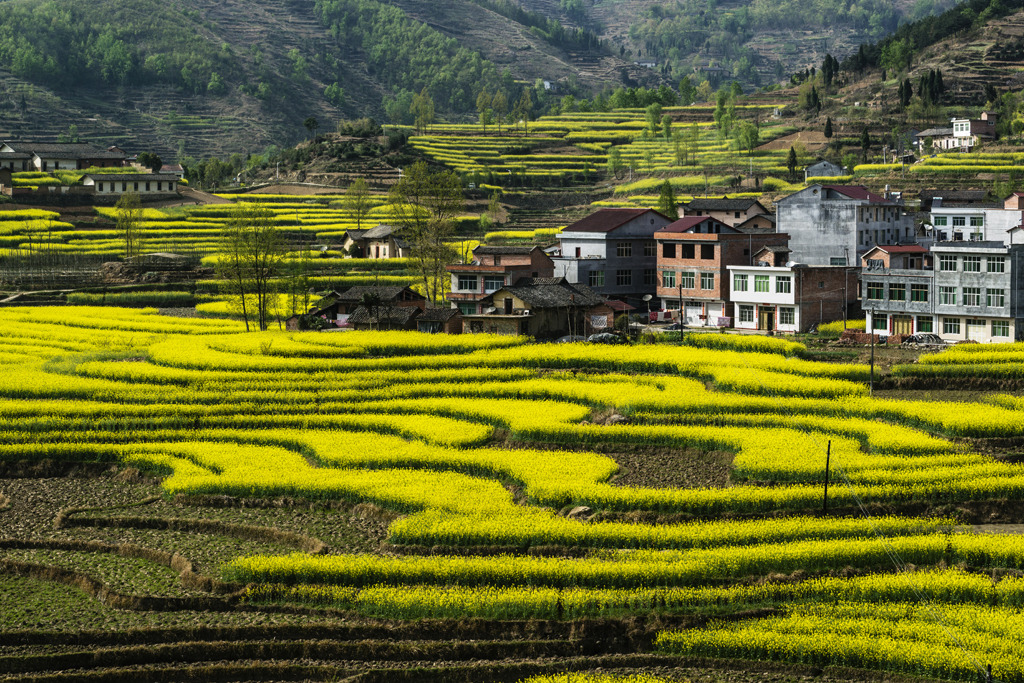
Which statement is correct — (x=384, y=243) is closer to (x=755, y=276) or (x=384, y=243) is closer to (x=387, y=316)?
(x=387, y=316)

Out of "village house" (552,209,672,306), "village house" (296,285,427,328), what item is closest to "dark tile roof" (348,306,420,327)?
"village house" (296,285,427,328)

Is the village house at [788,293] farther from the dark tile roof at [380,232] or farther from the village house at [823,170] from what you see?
the village house at [823,170]

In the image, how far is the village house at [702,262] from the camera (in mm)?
59156

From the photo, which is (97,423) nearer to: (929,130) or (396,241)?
(396,241)

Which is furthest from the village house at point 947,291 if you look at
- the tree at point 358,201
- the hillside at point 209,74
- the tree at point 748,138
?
the hillside at point 209,74

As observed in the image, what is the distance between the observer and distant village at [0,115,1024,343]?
5062cm

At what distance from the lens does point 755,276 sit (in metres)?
57.2

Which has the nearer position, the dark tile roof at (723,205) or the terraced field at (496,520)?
the terraced field at (496,520)

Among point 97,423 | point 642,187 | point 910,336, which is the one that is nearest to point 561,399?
point 97,423

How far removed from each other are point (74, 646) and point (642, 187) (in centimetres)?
8261

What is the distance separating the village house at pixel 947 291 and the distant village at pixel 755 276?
54 mm


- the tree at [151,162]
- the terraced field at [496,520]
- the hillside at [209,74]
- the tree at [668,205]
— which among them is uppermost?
the hillside at [209,74]

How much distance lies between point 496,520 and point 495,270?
106 ft

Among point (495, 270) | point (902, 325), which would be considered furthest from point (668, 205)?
point (902, 325)
